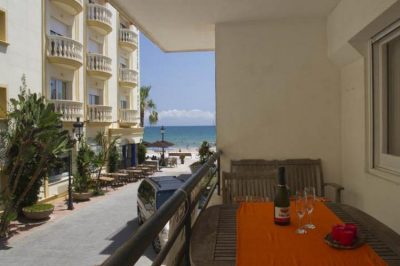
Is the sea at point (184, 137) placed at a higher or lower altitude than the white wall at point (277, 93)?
lower

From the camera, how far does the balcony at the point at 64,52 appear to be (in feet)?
42.6

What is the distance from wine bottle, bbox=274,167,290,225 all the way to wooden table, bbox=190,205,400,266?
28cm

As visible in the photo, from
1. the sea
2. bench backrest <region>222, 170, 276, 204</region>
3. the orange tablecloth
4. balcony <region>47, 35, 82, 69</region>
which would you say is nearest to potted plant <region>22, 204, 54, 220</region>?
balcony <region>47, 35, 82, 69</region>

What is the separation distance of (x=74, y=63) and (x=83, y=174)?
4.62m

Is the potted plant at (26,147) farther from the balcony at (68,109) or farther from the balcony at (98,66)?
the balcony at (98,66)

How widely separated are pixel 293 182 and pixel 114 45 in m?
16.7

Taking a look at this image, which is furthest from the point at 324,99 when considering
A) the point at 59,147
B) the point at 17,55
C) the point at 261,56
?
the point at 17,55

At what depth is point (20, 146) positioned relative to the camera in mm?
9445

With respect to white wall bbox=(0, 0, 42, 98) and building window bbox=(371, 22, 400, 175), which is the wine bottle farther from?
white wall bbox=(0, 0, 42, 98)

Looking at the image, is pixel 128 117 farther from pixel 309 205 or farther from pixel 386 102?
pixel 309 205

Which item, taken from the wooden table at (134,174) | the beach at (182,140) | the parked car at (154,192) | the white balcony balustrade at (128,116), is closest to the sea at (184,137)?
the beach at (182,140)

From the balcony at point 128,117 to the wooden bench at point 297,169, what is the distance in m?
15.7

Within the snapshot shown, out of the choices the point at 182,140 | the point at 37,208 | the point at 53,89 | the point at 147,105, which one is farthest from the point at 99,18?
the point at 182,140

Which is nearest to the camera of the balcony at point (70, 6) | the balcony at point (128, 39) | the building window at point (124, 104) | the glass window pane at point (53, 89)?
the balcony at point (70, 6)
